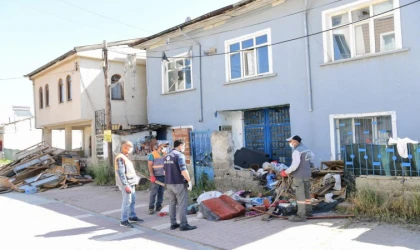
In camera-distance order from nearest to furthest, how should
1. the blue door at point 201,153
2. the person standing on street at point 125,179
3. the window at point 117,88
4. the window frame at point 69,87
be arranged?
the person standing on street at point 125,179
the blue door at point 201,153
the window at point 117,88
the window frame at point 69,87

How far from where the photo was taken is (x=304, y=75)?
34.8 ft

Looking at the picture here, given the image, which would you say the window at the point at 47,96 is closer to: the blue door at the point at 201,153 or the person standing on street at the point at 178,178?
the blue door at the point at 201,153

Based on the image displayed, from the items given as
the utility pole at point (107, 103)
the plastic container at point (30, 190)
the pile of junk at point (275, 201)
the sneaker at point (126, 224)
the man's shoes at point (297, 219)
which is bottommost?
the plastic container at point (30, 190)

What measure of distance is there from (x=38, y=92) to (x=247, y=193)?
1738 cm

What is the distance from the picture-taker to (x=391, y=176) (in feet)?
22.8

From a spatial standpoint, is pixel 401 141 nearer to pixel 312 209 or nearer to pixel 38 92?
pixel 312 209

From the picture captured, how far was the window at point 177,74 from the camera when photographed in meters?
14.6

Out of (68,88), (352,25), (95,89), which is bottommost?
(95,89)

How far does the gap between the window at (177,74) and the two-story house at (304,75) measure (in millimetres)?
51

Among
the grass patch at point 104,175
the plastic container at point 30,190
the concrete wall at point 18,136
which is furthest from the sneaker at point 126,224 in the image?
the concrete wall at point 18,136

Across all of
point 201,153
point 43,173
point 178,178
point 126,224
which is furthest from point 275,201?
point 43,173

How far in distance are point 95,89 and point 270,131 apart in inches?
358

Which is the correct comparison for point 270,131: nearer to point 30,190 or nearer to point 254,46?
point 254,46

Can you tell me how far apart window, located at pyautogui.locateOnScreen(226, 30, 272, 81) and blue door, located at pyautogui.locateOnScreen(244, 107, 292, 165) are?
1.40m
